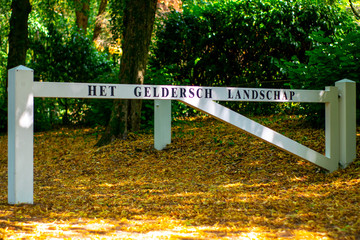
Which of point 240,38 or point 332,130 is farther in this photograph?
point 240,38

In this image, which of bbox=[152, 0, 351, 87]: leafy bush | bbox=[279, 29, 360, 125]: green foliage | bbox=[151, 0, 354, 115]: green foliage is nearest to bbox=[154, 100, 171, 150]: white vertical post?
bbox=[279, 29, 360, 125]: green foliage

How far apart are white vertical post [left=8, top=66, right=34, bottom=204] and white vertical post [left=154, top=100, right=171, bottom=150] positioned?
141 inches

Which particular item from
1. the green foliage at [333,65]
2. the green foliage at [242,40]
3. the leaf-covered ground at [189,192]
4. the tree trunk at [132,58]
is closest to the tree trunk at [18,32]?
the green foliage at [242,40]

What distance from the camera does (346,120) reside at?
5832 millimetres

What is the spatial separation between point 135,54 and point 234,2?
13.3 feet

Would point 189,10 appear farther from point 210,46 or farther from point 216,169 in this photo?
point 216,169

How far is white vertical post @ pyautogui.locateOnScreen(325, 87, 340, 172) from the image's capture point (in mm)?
5816

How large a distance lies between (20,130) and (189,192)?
2045 mm

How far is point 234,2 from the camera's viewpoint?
1171 centimetres

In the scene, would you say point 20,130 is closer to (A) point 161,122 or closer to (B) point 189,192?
(B) point 189,192

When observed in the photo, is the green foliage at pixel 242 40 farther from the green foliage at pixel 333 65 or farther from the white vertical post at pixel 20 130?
the white vertical post at pixel 20 130

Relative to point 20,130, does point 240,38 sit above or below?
above

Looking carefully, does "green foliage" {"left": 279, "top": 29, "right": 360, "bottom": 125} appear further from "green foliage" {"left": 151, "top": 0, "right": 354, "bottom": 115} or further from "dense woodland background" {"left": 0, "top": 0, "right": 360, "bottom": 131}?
"green foliage" {"left": 151, "top": 0, "right": 354, "bottom": 115}

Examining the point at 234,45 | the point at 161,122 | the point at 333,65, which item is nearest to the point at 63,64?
the point at 234,45
